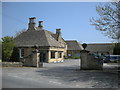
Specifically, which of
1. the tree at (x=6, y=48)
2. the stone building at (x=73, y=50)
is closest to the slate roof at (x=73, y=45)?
the stone building at (x=73, y=50)

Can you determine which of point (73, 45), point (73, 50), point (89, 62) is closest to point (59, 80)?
point (89, 62)

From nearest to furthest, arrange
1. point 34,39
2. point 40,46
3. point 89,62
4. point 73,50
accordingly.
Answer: point 89,62
point 40,46
point 34,39
point 73,50

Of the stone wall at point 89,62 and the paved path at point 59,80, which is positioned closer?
the paved path at point 59,80

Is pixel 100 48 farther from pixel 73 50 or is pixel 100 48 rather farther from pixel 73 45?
pixel 73 50

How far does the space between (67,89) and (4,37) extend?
23.7 metres

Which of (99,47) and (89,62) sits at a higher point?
(99,47)

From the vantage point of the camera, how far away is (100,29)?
63.4 ft

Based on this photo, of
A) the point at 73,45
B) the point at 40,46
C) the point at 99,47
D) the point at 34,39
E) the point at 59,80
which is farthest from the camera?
the point at 99,47

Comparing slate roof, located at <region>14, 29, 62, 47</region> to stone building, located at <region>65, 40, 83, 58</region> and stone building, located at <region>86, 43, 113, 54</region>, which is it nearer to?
stone building, located at <region>65, 40, 83, 58</region>

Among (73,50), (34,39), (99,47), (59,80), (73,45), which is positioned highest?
(34,39)

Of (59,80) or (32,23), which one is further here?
(32,23)

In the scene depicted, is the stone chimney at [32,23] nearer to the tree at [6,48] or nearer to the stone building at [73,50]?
the tree at [6,48]

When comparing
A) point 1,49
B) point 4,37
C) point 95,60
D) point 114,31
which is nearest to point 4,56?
point 1,49

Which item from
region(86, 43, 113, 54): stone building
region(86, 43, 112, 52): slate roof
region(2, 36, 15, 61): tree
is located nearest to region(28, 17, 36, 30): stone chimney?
region(2, 36, 15, 61): tree
